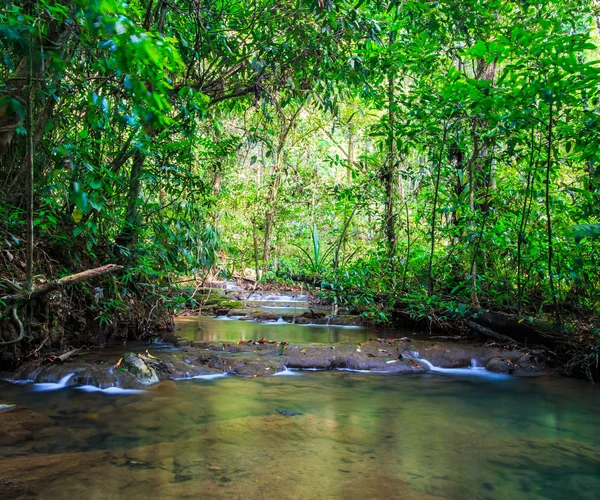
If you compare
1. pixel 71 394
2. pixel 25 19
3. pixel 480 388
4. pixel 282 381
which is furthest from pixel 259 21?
pixel 480 388

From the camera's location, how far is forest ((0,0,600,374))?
3.75 meters

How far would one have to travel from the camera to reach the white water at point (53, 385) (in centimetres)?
408

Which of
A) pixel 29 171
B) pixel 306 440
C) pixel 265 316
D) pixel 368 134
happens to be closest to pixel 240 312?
pixel 265 316

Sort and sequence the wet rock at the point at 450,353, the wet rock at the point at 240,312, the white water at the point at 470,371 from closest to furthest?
the white water at the point at 470,371
the wet rock at the point at 450,353
the wet rock at the point at 240,312

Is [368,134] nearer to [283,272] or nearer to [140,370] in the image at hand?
[283,272]

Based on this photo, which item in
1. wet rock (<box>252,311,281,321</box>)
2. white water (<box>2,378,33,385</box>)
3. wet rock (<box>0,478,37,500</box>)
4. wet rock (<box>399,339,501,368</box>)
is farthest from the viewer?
wet rock (<box>252,311,281,321</box>)

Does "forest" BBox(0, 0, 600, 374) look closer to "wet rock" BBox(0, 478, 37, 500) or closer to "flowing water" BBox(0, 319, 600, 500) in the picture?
"flowing water" BBox(0, 319, 600, 500)

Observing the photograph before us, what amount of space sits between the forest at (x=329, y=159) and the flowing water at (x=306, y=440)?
1181 mm

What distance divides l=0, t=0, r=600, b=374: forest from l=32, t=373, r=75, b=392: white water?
0.51m

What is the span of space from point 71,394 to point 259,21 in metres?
4.73

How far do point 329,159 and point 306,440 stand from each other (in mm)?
5319

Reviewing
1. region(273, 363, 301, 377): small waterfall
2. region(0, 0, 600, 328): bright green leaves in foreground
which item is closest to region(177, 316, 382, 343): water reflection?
region(0, 0, 600, 328): bright green leaves in foreground

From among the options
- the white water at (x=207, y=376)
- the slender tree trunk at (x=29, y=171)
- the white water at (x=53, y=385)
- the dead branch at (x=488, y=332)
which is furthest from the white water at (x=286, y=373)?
the dead branch at (x=488, y=332)

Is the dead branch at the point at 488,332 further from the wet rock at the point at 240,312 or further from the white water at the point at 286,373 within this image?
the wet rock at the point at 240,312
